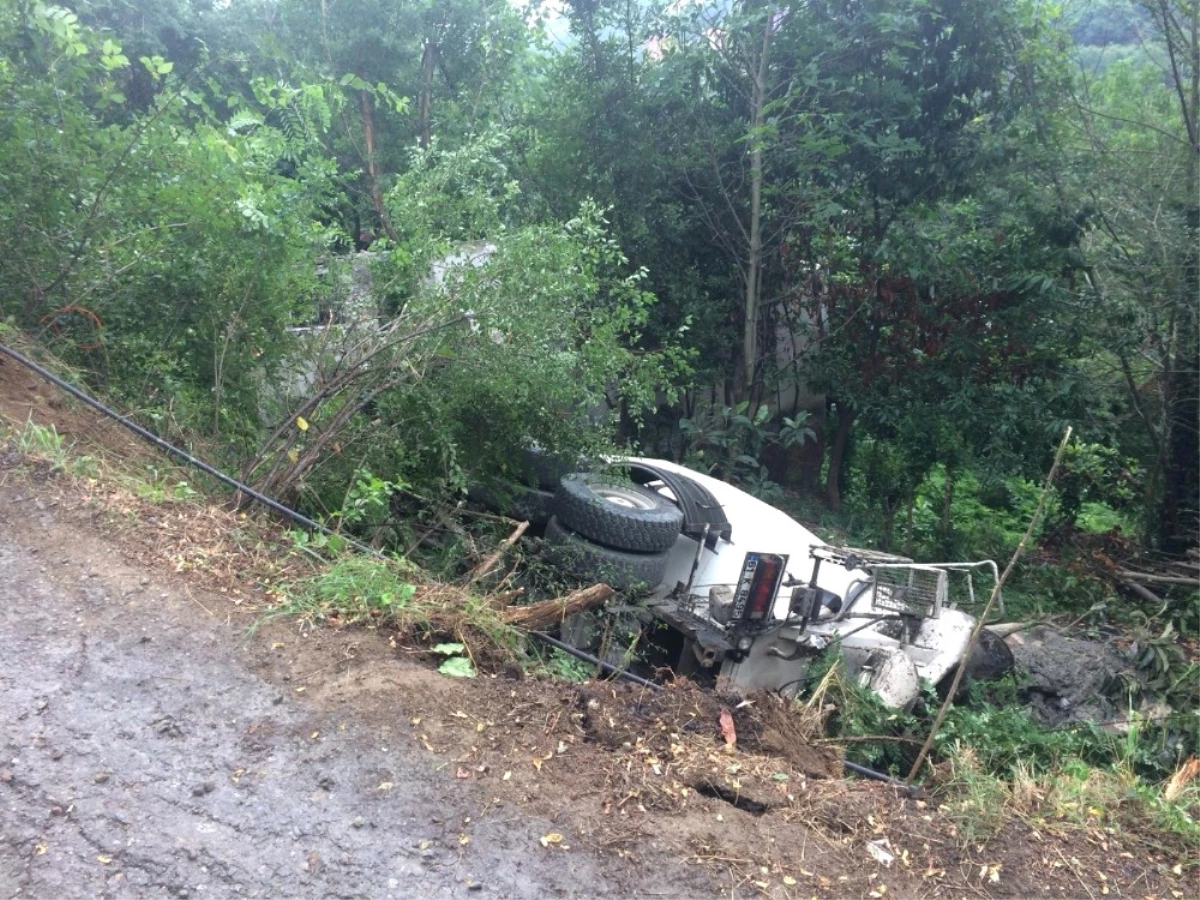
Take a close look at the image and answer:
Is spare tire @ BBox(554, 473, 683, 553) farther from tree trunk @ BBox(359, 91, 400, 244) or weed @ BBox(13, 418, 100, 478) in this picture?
tree trunk @ BBox(359, 91, 400, 244)

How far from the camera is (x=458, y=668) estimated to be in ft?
13.6

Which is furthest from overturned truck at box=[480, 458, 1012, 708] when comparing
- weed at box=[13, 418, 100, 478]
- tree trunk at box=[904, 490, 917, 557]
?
tree trunk at box=[904, 490, 917, 557]

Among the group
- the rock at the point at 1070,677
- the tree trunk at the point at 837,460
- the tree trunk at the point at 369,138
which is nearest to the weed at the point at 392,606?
the rock at the point at 1070,677

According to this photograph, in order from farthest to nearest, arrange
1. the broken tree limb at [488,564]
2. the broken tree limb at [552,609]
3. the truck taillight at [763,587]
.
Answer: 1. the truck taillight at [763,587]
2. the broken tree limb at [488,564]
3. the broken tree limb at [552,609]

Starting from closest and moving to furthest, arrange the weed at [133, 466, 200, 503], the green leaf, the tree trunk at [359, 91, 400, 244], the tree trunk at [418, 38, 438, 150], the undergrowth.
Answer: the undergrowth → the green leaf → the weed at [133, 466, 200, 503] → the tree trunk at [359, 91, 400, 244] → the tree trunk at [418, 38, 438, 150]

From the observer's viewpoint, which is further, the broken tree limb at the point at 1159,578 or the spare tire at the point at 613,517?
the broken tree limb at the point at 1159,578

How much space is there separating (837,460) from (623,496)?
5.24 metres

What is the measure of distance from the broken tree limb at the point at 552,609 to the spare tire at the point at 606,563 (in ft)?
2.15

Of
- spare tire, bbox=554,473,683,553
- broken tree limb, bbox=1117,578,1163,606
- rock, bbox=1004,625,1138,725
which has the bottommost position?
rock, bbox=1004,625,1138,725

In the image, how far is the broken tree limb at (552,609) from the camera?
475 centimetres

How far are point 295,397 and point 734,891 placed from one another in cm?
421

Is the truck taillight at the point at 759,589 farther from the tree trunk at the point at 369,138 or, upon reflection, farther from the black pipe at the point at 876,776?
the tree trunk at the point at 369,138

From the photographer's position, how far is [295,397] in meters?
6.17

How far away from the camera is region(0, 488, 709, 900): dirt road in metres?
2.91
